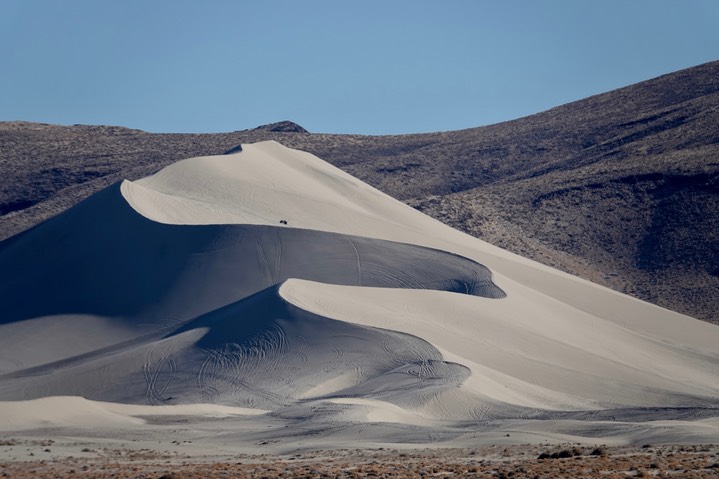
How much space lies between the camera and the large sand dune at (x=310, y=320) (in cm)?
3481

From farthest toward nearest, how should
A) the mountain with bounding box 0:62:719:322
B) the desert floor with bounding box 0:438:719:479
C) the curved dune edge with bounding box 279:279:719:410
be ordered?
the mountain with bounding box 0:62:719:322
the curved dune edge with bounding box 279:279:719:410
the desert floor with bounding box 0:438:719:479

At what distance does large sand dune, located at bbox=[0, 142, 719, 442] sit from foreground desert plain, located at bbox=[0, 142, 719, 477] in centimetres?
10

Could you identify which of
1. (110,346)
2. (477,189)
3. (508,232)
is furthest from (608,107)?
(110,346)

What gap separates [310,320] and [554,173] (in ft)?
147

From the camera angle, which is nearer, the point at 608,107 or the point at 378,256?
the point at 378,256

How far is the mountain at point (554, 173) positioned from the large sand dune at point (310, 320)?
12.9m

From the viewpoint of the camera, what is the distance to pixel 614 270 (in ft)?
217

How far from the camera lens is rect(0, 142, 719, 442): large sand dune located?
114ft

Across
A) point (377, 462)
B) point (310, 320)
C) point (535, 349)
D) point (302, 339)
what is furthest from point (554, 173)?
point (377, 462)

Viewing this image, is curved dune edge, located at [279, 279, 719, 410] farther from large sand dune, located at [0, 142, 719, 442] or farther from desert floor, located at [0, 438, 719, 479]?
desert floor, located at [0, 438, 719, 479]

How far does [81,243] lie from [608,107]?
5674 cm

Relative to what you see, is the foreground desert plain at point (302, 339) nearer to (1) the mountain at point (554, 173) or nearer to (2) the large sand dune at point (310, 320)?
(2) the large sand dune at point (310, 320)

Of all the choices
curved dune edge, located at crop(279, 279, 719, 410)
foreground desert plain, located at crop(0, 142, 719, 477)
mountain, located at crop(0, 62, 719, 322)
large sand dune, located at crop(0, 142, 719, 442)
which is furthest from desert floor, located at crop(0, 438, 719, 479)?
mountain, located at crop(0, 62, 719, 322)

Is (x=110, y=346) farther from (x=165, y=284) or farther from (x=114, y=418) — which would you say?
(x=114, y=418)
